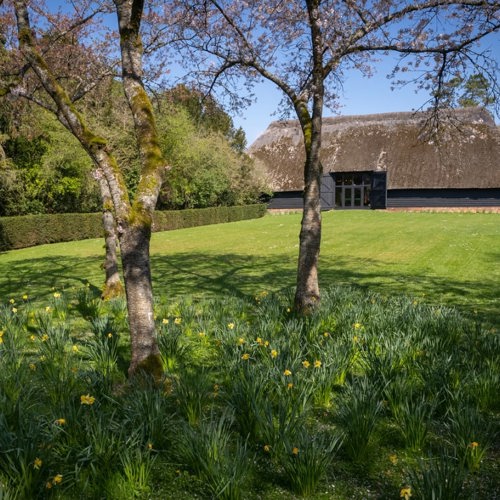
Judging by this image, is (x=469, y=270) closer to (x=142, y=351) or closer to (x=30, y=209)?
(x=142, y=351)

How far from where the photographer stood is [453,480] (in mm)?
2320

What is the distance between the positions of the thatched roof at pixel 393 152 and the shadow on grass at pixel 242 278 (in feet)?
77.3

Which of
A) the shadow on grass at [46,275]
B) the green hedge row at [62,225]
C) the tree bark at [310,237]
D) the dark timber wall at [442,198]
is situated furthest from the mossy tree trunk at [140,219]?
the dark timber wall at [442,198]

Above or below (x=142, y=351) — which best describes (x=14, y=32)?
above

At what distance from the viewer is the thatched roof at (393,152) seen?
118 ft


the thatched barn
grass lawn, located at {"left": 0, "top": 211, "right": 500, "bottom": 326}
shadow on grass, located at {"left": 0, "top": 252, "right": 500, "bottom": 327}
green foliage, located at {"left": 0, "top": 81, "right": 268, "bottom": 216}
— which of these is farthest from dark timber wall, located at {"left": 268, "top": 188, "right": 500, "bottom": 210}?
shadow on grass, located at {"left": 0, "top": 252, "right": 500, "bottom": 327}

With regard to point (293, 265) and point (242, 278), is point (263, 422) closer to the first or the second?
point (242, 278)

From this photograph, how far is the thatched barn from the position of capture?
1415 inches

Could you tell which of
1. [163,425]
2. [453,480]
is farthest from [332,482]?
[163,425]

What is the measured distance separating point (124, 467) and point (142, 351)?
162cm

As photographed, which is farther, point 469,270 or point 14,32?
point 469,270

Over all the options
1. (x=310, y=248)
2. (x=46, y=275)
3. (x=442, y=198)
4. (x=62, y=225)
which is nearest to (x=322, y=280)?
(x=310, y=248)

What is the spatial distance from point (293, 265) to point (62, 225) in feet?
45.8

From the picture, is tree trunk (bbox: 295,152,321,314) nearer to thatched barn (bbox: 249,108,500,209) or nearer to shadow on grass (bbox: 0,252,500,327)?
shadow on grass (bbox: 0,252,500,327)
